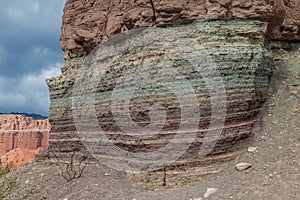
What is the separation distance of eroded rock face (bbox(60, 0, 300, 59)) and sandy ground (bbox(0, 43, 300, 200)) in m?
1.67

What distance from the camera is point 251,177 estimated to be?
5566 millimetres

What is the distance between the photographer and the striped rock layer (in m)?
6.39

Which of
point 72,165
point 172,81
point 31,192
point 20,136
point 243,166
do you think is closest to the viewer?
point 243,166

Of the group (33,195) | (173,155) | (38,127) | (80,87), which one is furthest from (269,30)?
(38,127)

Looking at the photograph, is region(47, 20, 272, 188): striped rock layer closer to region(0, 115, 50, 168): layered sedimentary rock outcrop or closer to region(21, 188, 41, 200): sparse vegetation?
region(21, 188, 41, 200): sparse vegetation

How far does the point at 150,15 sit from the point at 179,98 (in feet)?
8.34

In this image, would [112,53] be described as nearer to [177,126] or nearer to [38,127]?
[177,126]

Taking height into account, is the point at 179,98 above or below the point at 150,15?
below

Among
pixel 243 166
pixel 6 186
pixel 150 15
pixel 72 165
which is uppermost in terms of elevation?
pixel 150 15

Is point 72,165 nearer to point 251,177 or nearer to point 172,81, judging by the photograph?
point 172,81

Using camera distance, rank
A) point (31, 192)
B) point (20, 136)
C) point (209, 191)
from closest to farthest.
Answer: point (209, 191) → point (31, 192) → point (20, 136)

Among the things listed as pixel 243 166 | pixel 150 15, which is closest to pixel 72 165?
pixel 150 15

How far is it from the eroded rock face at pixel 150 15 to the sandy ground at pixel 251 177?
5.48ft

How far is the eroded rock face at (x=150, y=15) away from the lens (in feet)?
24.6
